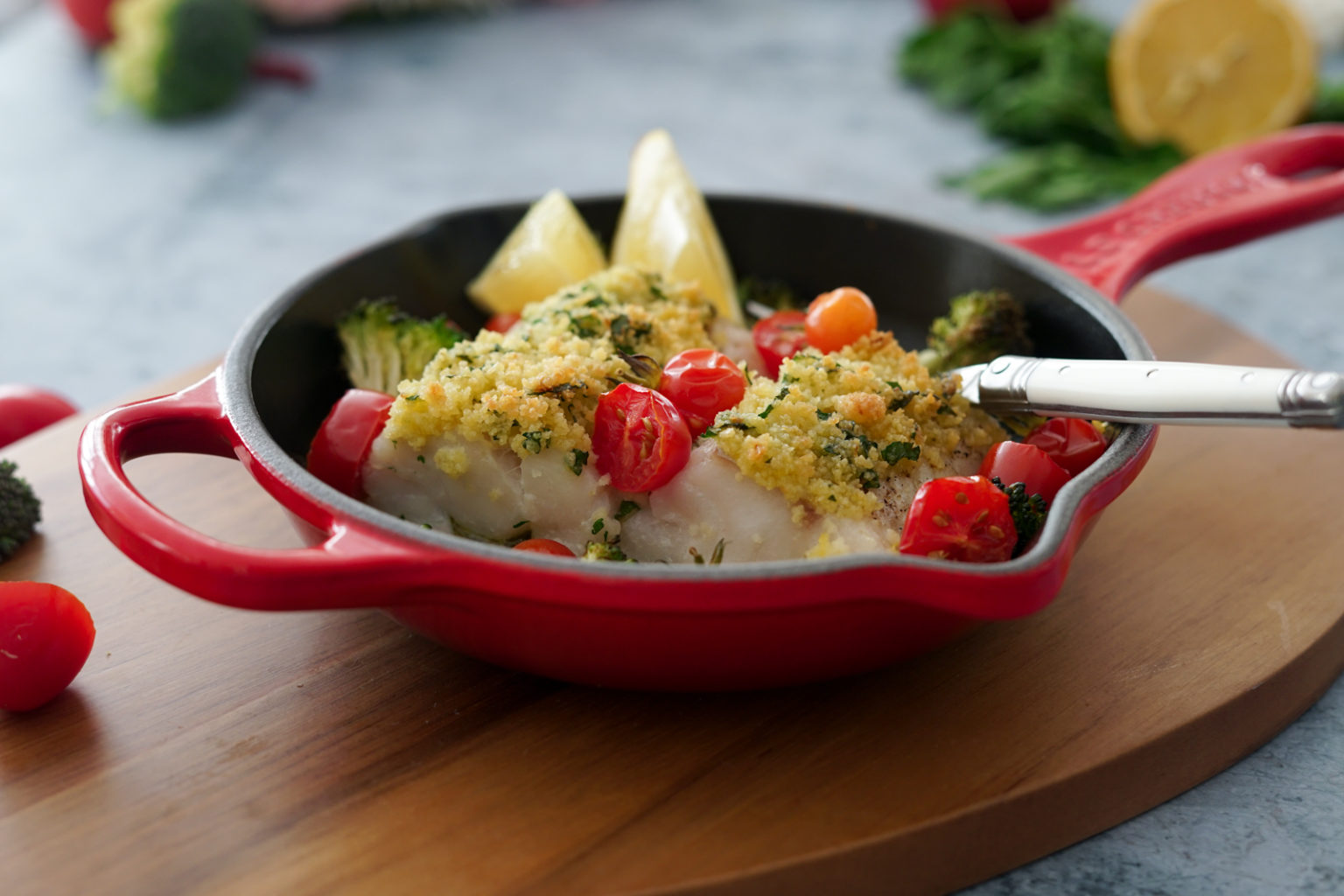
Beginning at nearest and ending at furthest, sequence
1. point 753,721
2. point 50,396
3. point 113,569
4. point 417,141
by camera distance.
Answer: point 753,721 → point 113,569 → point 50,396 → point 417,141

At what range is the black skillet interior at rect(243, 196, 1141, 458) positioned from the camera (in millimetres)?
2072

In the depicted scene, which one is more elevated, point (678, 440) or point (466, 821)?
point (678, 440)

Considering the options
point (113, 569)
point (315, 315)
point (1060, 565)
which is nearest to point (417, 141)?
point (315, 315)

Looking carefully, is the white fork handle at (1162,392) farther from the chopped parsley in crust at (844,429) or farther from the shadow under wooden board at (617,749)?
the shadow under wooden board at (617,749)

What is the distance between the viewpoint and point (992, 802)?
1490mm

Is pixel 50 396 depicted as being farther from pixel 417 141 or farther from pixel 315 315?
pixel 417 141

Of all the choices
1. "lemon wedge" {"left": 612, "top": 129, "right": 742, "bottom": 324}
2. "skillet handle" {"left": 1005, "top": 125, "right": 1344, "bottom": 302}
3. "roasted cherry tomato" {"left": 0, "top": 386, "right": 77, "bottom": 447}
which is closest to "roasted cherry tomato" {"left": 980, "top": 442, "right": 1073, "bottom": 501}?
"skillet handle" {"left": 1005, "top": 125, "right": 1344, "bottom": 302}

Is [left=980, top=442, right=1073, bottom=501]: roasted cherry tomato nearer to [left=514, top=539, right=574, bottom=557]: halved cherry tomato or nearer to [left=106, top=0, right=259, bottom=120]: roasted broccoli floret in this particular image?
[left=514, top=539, right=574, bottom=557]: halved cherry tomato

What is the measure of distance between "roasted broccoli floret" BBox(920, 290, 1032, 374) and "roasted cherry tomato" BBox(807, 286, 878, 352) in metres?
0.17

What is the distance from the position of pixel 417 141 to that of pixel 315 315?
3.07 metres

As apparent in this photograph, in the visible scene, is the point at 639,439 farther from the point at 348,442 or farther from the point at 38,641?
the point at 38,641

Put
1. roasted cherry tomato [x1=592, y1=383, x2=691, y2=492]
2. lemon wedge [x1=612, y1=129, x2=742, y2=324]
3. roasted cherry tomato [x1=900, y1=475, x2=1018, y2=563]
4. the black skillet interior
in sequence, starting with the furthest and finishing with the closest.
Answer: lemon wedge [x1=612, y1=129, x2=742, y2=324] < the black skillet interior < roasted cherry tomato [x1=592, y1=383, x2=691, y2=492] < roasted cherry tomato [x1=900, y1=475, x2=1018, y2=563]

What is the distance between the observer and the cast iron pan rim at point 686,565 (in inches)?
53.8

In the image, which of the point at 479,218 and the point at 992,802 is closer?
the point at 992,802
